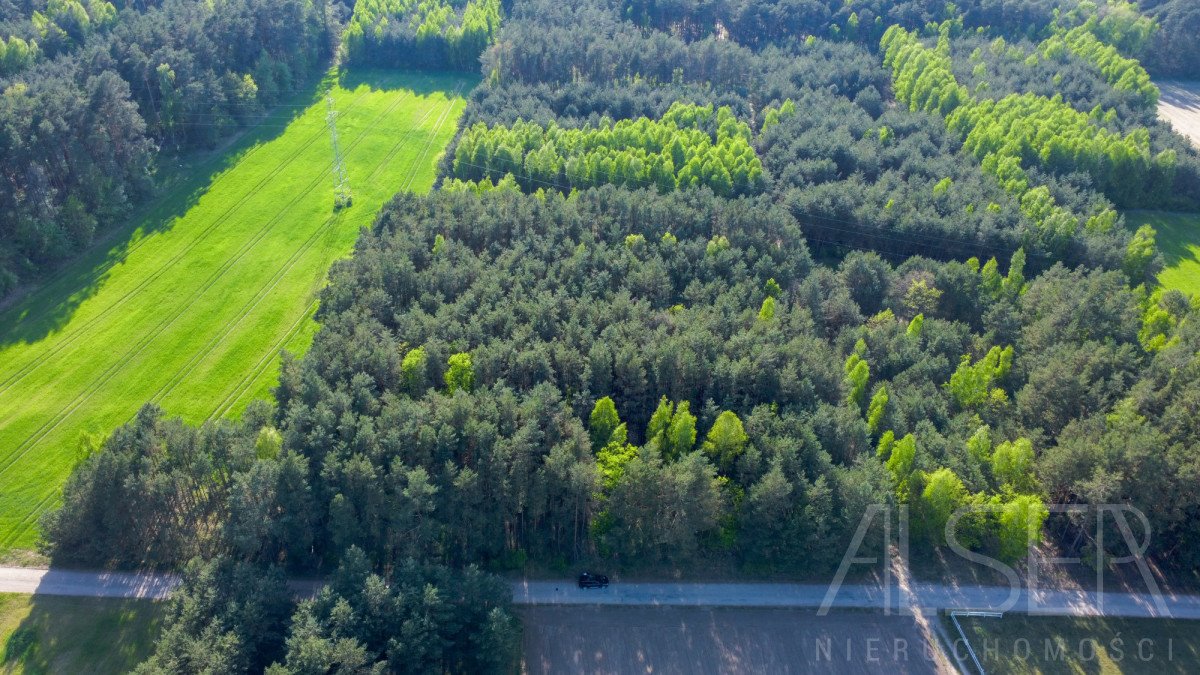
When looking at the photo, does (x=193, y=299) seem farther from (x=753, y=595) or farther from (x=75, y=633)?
(x=753, y=595)

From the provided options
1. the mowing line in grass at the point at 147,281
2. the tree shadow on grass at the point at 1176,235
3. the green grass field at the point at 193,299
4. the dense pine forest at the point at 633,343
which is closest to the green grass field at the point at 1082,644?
the dense pine forest at the point at 633,343

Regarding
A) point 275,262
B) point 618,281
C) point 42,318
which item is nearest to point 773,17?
point 618,281

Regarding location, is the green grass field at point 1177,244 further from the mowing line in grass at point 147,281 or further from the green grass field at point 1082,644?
the mowing line in grass at point 147,281

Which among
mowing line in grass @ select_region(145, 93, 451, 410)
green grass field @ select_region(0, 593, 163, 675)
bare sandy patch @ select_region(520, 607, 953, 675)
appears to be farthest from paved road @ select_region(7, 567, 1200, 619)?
mowing line in grass @ select_region(145, 93, 451, 410)

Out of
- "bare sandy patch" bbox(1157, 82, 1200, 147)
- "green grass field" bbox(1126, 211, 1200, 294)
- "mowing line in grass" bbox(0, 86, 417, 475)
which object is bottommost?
"mowing line in grass" bbox(0, 86, 417, 475)

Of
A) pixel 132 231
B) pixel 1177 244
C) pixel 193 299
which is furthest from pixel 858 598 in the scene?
pixel 132 231

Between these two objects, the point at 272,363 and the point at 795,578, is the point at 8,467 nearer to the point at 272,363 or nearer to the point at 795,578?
the point at 272,363

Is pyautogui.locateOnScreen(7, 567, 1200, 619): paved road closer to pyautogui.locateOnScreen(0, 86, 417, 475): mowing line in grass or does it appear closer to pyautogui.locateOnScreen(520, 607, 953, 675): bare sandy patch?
pyautogui.locateOnScreen(520, 607, 953, 675): bare sandy patch
